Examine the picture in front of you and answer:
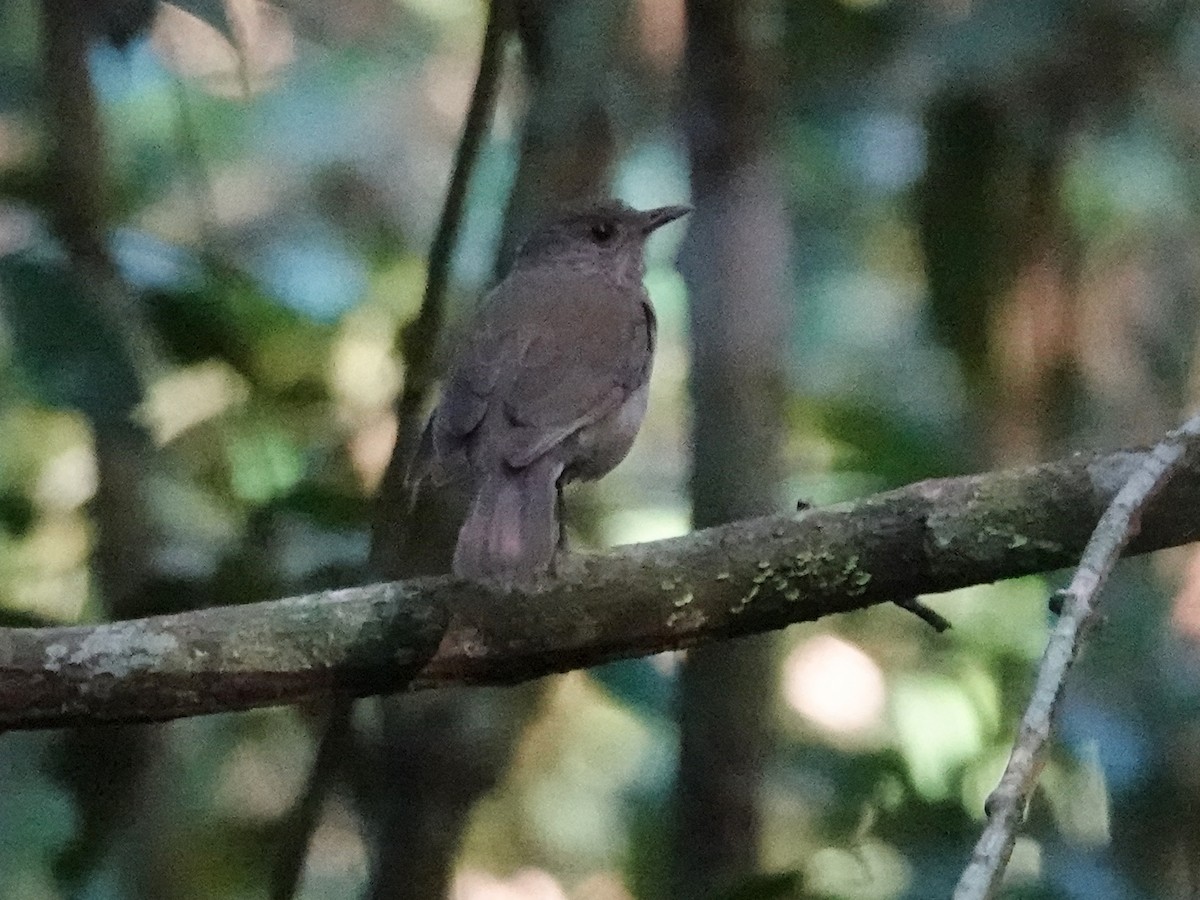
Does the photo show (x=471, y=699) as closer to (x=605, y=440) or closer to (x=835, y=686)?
(x=605, y=440)

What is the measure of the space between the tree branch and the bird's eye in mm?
868

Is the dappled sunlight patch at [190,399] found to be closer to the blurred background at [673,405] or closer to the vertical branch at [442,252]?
the blurred background at [673,405]

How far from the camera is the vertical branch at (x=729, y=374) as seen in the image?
7.46 feet

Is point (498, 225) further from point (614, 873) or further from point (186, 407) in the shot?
point (614, 873)

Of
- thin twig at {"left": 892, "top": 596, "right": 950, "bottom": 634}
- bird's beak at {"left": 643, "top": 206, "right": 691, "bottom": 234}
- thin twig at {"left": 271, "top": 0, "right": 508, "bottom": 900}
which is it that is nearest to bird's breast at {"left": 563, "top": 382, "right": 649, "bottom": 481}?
thin twig at {"left": 271, "top": 0, "right": 508, "bottom": 900}

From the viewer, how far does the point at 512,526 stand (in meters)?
1.87

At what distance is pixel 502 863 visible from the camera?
2.37 m

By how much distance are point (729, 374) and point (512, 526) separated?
2.09 feet

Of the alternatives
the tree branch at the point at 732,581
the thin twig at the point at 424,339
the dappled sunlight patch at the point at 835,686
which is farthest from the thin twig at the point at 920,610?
the thin twig at the point at 424,339

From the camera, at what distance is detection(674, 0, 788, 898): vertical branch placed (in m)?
2.27

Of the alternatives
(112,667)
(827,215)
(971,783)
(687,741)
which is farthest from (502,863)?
(827,215)

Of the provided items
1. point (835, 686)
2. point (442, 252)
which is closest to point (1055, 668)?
point (835, 686)

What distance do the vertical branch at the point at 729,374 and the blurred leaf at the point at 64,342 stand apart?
86 centimetres

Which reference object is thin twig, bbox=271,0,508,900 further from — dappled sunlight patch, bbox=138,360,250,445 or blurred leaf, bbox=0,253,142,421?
blurred leaf, bbox=0,253,142,421
